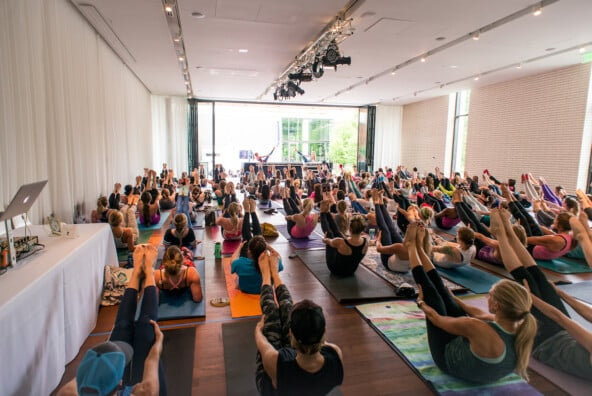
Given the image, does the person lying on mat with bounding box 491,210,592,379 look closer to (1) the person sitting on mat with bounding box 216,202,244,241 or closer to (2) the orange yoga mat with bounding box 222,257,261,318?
(2) the orange yoga mat with bounding box 222,257,261,318

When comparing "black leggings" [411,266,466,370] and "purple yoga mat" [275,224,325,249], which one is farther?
"purple yoga mat" [275,224,325,249]

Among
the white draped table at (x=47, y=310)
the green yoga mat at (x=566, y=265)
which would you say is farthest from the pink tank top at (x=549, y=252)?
the white draped table at (x=47, y=310)

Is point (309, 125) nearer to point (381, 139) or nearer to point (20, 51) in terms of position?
point (381, 139)

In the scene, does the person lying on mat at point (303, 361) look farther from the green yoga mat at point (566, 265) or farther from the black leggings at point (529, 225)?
the green yoga mat at point (566, 265)

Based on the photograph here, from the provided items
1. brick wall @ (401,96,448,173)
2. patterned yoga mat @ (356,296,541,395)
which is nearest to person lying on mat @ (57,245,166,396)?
patterned yoga mat @ (356,296,541,395)

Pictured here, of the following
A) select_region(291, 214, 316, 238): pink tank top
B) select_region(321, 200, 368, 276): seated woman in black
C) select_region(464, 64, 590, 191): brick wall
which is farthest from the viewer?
select_region(464, 64, 590, 191): brick wall

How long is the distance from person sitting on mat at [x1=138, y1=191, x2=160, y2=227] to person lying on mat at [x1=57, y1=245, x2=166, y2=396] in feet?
14.6

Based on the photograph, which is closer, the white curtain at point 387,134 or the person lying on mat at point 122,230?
the person lying on mat at point 122,230

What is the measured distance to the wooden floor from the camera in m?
2.30

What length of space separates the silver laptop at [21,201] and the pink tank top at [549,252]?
5.69m

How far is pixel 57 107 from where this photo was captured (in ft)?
17.4

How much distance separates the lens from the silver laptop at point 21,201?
2.30m

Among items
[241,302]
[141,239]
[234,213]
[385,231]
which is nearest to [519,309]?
[241,302]

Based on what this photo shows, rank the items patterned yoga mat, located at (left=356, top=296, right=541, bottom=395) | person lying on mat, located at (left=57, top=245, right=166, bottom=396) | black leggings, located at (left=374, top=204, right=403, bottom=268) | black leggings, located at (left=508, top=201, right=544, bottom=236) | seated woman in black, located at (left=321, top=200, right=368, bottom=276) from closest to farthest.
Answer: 1. person lying on mat, located at (left=57, top=245, right=166, bottom=396)
2. patterned yoga mat, located at (left=356, top=296, right=541, bottom=395)
3. seated woman in black, located at (left=321, top=200, right=368, bottom=276)
4. black leggings, located at (left=374, top=204, right=403, bottom=268)
5. black leggings, located at (left=508, top=201, right=544, bottom=236)
